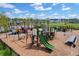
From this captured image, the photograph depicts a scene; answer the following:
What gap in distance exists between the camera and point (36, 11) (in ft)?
7.39

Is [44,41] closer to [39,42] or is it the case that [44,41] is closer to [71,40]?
[39,42]

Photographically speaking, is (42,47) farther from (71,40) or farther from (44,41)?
(71,40)

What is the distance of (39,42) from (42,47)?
3.0 inches

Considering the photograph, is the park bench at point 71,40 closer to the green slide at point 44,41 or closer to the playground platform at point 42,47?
the playground platform at point 42,47

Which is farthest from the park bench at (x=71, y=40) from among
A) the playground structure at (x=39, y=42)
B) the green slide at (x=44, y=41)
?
the green slide at (x=44, y=41)

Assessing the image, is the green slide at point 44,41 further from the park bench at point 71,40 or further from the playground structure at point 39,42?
the park bench at point 71,40

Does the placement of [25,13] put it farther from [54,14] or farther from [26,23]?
[54,14]

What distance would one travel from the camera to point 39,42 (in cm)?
226

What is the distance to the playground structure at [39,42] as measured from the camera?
87.4 inches

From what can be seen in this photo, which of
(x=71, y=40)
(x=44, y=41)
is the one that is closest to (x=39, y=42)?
(x=44, y=41)

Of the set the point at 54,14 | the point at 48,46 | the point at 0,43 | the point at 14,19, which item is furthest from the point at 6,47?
the point at 54,14

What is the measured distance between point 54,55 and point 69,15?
518 mm

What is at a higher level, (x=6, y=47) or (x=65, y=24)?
(x=65, y=24)

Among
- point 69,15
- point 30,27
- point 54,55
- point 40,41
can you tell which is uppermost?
point 69,15
